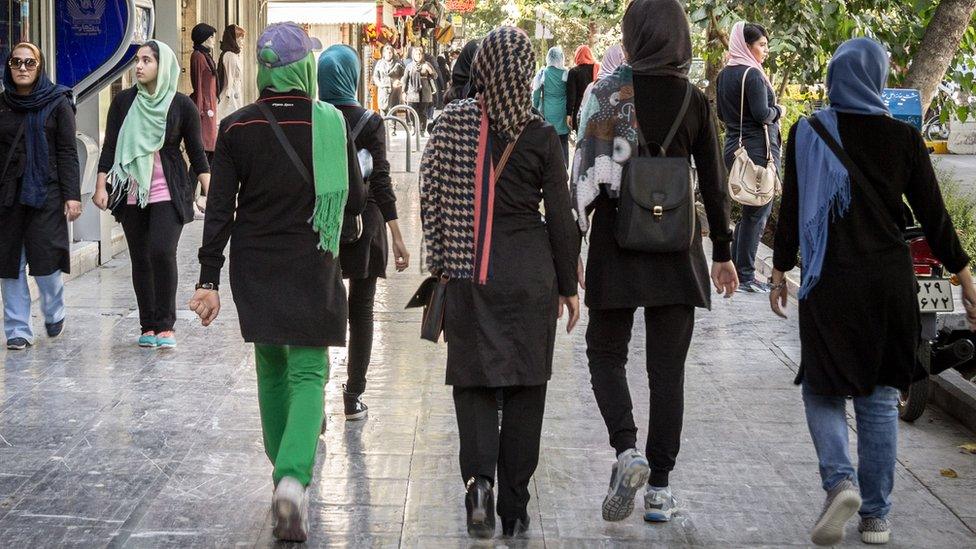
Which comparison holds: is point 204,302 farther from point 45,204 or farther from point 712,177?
point 45,204

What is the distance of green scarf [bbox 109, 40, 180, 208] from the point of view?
25.9 ft

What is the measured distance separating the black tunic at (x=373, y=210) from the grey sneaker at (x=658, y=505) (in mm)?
1676

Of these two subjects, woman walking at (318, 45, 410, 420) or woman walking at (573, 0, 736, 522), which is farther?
woman walking at (318, 45, 410, 420)

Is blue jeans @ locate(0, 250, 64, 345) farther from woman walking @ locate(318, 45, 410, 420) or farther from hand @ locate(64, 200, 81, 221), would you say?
woman walking @ locate(318, 45, 410, 420)

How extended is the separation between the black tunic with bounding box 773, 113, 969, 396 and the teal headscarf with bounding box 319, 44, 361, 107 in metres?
2.18

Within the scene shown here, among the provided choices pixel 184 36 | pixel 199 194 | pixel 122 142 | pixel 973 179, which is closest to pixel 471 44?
pixel 122 142

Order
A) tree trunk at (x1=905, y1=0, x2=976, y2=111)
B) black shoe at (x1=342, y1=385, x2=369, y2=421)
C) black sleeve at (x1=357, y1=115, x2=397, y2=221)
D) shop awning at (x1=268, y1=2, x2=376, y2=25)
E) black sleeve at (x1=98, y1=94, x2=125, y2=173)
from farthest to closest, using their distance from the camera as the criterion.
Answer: shop awning at (x1=268, y1=2, x2=376, y2=25), tree trunk at (x1=905, y1=0, x2=976, y2=111), black sleeve at (x1=98, y1=94, x2=125, y2=173), black shoe at (x1=342, y1=385, x2=369, y2=421), black sleeve at (x1=357, y1=115, x2=397, y2=221)

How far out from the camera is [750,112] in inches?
404

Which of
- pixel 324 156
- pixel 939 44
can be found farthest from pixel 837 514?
pixel 939 44

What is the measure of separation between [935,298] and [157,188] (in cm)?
435

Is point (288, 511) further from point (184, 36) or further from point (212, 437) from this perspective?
point (184, 36)

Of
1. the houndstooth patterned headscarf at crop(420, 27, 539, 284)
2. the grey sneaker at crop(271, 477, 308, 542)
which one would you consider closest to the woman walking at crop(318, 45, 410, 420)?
the houndstooth patterned headscarf at crop(420, 27, 539, 284)

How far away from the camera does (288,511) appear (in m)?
4.67

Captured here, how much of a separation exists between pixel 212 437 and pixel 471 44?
7.80 feet
